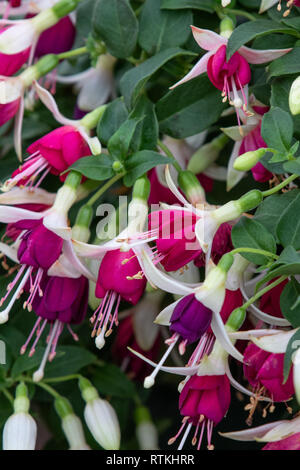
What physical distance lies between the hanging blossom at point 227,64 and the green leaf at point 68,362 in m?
0.41

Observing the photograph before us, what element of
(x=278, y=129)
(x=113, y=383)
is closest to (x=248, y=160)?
(x=278, y=129)

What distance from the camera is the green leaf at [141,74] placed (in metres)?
0.89

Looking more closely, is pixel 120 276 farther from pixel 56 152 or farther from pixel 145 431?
pixel 145 431

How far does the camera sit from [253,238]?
2.60 feet

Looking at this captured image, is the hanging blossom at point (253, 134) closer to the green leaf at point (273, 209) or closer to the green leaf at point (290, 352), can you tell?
the green leaf at point (273, 209)

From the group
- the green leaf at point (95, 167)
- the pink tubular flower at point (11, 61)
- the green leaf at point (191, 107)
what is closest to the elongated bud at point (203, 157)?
the green leaf at point (191, 107)

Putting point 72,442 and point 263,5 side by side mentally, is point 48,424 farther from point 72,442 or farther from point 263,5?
point 263,5

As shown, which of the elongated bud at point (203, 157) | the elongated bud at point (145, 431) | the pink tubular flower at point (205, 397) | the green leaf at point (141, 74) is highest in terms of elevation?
the green leaf at point (141, 74)

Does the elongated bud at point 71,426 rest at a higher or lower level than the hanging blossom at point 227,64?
lower

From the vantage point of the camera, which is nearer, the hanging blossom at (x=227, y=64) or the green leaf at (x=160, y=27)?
A: the hanging blossom at (x=227, y=64)

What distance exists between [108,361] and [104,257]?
1.50 feet

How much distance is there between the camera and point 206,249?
2.45 feet

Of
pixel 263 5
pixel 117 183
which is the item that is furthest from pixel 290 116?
pixel 117 183

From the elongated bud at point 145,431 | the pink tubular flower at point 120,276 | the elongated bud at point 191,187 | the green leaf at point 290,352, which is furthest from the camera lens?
the elongated bud at point 145,431
